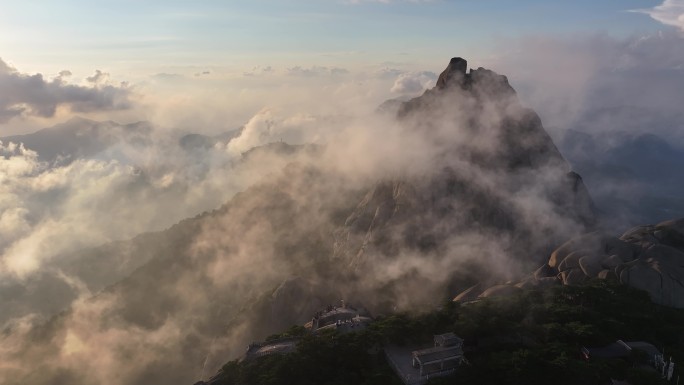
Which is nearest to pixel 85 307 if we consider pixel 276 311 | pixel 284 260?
pixel 284 260

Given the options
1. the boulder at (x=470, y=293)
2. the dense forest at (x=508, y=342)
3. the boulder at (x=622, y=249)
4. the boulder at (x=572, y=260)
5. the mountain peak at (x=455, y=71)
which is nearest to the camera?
the dense forest at (x=508, y=342)

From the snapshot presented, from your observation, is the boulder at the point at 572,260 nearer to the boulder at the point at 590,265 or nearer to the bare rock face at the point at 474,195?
the boulder at the point at 590,265

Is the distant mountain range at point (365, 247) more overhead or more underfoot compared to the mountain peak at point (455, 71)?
more underfoot

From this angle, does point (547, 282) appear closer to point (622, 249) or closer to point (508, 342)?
point (622, 249)

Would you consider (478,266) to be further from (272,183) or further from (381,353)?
(272,183)

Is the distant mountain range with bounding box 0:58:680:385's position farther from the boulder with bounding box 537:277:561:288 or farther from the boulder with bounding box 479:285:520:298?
the boulder with bounding box 479:285:520:298

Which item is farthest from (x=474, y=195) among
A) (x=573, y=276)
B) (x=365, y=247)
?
(x=573, y=276)

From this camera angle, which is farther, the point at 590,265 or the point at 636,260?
the point at 590,265

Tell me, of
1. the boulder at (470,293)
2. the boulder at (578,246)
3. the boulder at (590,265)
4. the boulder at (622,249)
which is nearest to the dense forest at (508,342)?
the boulder at (590,265)

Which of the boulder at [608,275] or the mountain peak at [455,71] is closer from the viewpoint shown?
the boulder at [608,275]
